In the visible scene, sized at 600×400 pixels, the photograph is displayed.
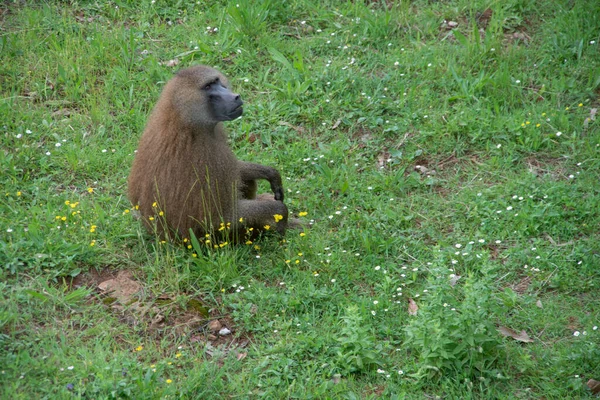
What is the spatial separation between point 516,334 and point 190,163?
2487 millimetres

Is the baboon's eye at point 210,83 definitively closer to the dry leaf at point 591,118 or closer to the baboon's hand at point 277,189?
the baboon's hand at point 277,189

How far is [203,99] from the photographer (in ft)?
18.2

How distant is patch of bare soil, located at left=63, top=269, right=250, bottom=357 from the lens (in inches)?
203

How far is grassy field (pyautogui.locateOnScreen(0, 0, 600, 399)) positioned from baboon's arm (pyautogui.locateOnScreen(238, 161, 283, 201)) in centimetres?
34

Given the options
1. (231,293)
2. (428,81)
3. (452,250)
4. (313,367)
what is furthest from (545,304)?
(428,81)

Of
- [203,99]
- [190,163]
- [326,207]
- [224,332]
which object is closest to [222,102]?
[203,99]

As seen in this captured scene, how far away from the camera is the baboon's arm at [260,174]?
239 inches

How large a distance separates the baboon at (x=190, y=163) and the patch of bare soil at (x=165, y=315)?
1.65 feet

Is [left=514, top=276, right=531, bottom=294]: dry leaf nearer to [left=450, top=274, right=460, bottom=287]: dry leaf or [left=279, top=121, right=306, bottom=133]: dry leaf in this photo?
[left=450, top=274, right=460, bottom=287]: dry leaf

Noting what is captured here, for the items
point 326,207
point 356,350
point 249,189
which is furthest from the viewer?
point 326,207

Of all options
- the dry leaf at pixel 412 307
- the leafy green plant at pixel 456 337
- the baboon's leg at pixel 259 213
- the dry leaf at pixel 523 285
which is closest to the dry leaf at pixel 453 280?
the dry leaf at pixel 412 307

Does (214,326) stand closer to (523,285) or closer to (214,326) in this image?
(214,326)

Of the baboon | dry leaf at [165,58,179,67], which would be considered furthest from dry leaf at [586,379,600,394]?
dry leaf at [165,58,179,67]

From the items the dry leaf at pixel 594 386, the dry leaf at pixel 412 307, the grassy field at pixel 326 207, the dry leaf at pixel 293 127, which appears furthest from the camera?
the dry leaf at pixel 293 127
